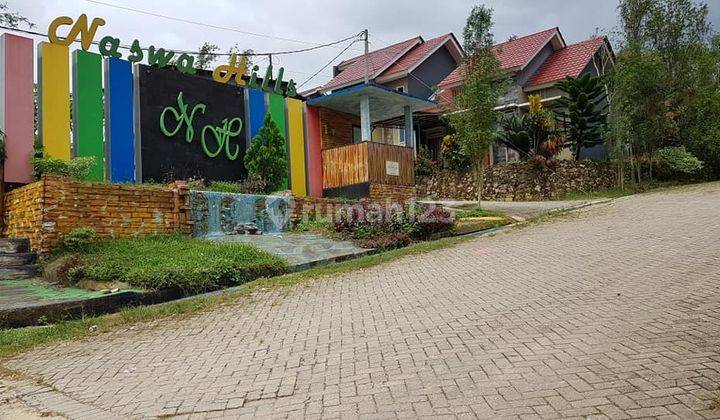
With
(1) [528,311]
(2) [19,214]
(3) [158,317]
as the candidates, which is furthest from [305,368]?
(2) [19,214]

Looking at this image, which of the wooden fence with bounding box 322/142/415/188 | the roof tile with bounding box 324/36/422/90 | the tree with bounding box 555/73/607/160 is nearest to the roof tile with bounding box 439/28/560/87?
the roof tile with bounding box 324/36/422/90

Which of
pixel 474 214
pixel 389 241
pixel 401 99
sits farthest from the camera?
pixel 401 99

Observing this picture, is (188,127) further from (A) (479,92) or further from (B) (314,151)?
(A) (479,92)

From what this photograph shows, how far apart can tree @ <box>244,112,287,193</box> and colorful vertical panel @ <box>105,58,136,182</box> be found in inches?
117

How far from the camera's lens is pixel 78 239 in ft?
27.2

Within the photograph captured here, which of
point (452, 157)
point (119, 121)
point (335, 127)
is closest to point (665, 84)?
point (452, 157)

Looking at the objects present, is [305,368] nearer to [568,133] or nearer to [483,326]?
[483,326]

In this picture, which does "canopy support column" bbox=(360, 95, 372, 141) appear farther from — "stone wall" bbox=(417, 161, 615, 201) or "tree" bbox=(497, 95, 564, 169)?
"stone wall" bbox=(417, 161, 615, 201)

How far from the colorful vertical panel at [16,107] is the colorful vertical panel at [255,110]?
17.7 feet

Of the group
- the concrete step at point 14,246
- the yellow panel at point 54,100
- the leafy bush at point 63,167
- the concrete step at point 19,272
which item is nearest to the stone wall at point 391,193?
the leafy bush at point 63,167

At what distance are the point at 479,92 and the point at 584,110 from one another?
754 cm

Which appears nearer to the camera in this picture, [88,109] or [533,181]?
[88,109]

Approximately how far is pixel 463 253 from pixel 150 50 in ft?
28.2

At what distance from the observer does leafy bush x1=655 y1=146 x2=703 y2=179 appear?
2020 centimetres
